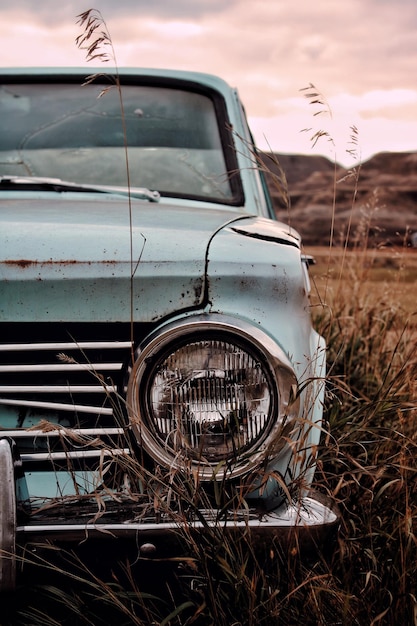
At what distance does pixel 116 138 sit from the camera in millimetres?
2891

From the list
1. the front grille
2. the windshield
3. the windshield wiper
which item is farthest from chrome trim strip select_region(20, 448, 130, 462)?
the windshield

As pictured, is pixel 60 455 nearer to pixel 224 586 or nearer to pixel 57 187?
pixel 224 586

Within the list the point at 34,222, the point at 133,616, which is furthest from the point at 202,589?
the point at 34,222

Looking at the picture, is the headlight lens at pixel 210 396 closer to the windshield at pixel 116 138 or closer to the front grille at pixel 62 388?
the front grille at pixel 62 388

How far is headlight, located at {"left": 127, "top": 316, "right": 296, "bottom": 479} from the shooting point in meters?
1.49

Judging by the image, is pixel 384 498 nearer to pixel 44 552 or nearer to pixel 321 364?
pixel 321 364

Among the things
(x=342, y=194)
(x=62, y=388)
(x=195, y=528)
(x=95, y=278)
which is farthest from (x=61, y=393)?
(x=342, y=194)

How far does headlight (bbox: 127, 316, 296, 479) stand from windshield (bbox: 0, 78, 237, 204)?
1.16 meters

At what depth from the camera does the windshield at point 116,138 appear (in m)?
2.72

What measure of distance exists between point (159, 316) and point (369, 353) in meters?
2.02

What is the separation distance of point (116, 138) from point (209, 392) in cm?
165

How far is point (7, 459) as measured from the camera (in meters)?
1.39

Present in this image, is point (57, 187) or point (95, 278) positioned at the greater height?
point (57, 187)

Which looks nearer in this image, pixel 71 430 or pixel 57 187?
pixel 71 430
